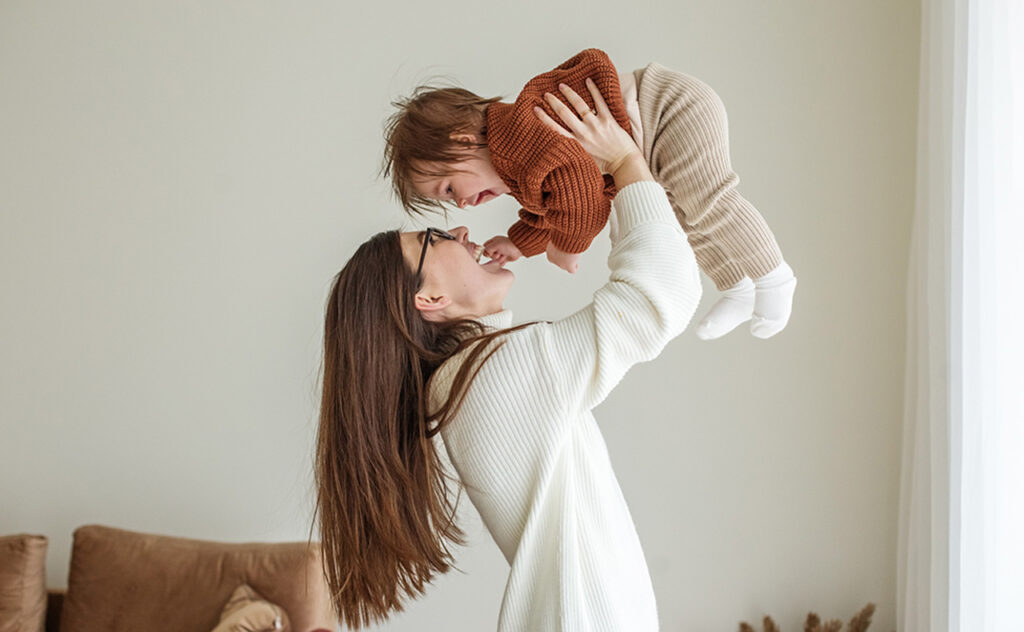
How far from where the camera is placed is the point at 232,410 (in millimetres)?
2777

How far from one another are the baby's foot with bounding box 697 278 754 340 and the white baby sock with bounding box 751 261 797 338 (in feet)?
0.24

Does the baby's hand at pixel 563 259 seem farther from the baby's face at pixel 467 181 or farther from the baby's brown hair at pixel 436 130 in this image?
the baby's brown hair at pixel 436 130

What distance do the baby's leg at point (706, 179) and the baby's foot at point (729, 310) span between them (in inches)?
3.1

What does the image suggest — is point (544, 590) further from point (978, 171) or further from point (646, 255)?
point (978, 171)

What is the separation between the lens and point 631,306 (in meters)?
1.18

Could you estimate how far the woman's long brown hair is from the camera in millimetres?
1312

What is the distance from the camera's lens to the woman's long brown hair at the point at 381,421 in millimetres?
1312

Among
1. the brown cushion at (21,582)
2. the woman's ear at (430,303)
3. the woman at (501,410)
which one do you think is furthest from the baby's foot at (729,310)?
the brown cushion at (21,582)

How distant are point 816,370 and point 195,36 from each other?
7.25ft

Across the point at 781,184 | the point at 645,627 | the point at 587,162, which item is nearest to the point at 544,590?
the point at 645,627

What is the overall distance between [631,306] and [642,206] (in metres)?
0.14

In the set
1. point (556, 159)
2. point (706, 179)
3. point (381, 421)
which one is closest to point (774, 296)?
point (706, 179)

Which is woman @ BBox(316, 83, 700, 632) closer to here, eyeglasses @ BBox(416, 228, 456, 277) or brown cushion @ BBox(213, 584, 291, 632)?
eyeglasses @ BBox(416, 228, 456, 277)

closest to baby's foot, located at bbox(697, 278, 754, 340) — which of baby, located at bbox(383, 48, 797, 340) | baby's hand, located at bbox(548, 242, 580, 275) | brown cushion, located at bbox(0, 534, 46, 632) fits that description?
baby, located at bbox(383, 48, 797, 340)
